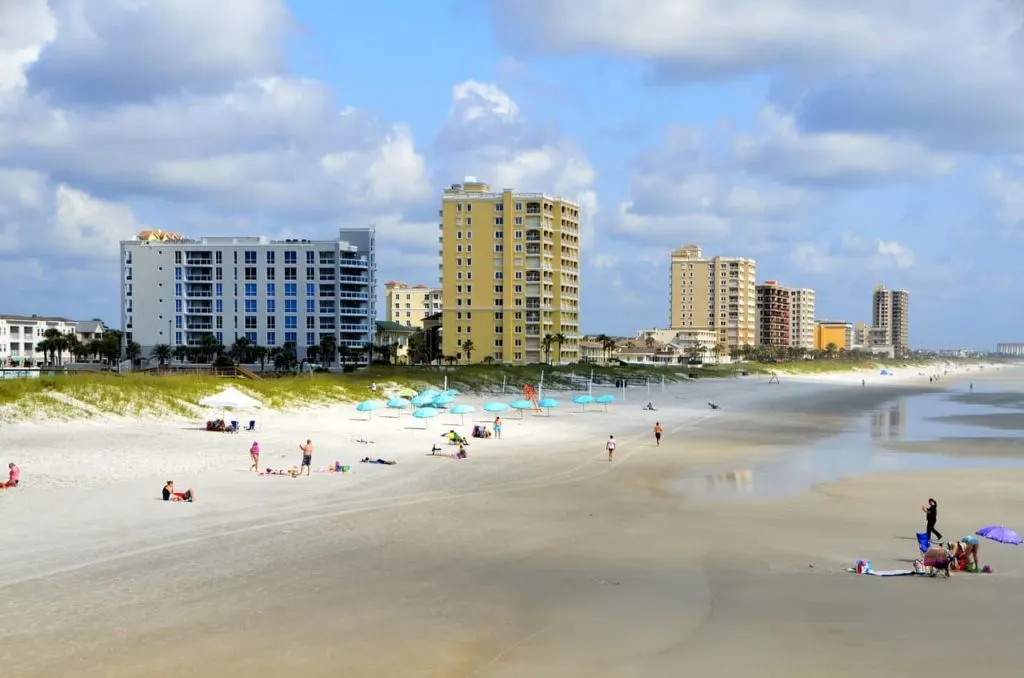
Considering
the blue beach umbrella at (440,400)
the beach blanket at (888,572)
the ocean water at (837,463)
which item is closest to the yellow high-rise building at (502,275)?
the blue beach umbrella at (440,400)

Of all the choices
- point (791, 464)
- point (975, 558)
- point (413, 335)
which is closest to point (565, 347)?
point (413, 335)

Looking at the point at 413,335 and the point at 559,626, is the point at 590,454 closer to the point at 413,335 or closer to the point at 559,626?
the point at 559,626

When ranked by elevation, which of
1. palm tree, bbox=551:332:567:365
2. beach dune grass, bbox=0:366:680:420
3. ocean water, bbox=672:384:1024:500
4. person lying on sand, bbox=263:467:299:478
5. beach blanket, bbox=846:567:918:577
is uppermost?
palm tree, bbox=551:332:567:365

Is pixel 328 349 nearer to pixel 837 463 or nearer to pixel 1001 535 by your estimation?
pixel 837 463

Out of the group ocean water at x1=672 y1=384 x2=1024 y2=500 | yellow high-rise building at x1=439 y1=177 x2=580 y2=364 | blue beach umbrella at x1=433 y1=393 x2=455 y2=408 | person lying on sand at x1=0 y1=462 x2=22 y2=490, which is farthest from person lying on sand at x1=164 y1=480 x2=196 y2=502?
yellow high-rise building at x1=439 y1=177 x2=580 y2=364

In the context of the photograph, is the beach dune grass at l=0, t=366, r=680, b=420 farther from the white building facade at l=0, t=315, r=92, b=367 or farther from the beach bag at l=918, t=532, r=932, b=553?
the white building facade at l=0, t=315, r=92, b=367

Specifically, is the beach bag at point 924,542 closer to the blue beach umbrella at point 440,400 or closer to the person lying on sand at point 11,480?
the person lying on sand at point 11,480

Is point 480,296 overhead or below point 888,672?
overhead
